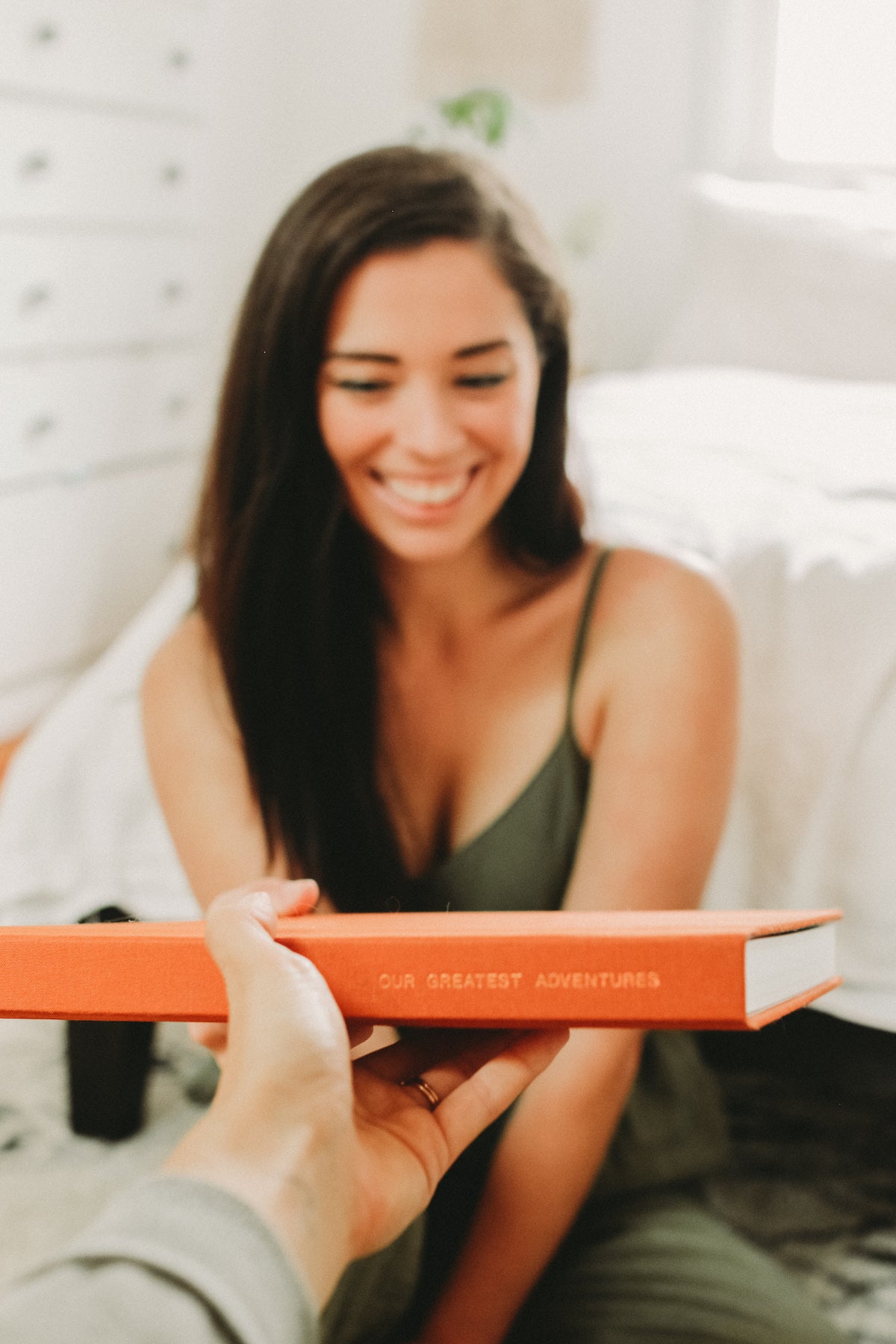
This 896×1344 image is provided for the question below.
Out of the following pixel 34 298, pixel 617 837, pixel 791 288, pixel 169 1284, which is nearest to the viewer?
pixel 169 1284

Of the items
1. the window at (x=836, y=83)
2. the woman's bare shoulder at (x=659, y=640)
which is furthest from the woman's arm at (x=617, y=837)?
the window at (x=836, y=83)

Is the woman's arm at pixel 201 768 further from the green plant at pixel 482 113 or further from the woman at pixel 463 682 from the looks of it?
the green plant at pixel 482 113

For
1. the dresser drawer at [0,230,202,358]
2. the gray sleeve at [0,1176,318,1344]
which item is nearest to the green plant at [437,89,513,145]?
the dresser drawer at [0,230,202,358]

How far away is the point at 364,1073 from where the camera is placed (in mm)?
609

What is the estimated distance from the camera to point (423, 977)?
0.50 m

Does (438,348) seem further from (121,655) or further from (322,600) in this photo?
(121,655)

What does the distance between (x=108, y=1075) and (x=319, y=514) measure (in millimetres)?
592

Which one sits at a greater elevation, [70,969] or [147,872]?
[70,969]

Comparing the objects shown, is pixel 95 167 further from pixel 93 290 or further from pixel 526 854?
pixel 526 854

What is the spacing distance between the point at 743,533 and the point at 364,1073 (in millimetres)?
771

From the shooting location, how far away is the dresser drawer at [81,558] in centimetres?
236

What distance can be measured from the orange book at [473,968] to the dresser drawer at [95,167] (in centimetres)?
195

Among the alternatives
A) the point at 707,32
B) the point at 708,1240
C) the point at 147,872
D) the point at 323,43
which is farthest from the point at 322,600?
the point at 323,43

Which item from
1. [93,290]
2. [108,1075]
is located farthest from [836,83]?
[108,1075]
